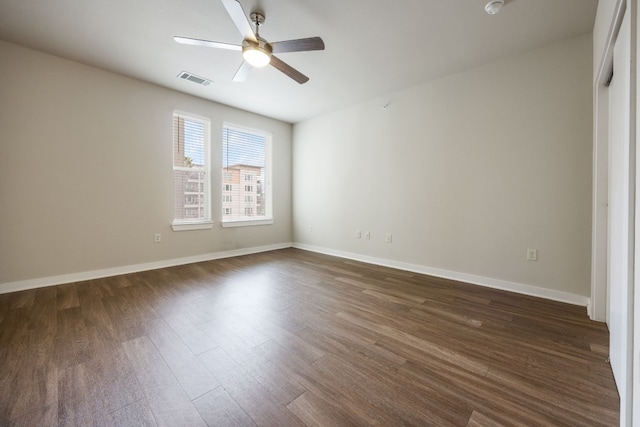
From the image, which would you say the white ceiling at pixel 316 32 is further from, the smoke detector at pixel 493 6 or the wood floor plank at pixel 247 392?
the wood floor plank at pixel 247 392

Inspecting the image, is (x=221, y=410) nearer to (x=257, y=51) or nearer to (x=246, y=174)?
(x=257, y=51)

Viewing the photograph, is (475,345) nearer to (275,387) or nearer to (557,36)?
(275,387)

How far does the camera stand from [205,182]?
4.34m

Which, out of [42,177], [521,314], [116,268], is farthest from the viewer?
[116,268]

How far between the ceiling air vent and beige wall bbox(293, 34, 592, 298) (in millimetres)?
2262

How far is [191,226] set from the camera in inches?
163

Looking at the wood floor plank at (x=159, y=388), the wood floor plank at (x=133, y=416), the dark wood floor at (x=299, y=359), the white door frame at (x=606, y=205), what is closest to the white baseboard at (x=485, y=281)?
the dark wood floor at (x=299, y=359)

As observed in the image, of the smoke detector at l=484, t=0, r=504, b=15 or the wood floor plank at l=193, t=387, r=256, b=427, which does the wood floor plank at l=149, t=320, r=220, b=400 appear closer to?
the wood floor plank at l=193, t=387, r=256, b=427

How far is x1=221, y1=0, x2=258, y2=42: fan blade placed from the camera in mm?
1819

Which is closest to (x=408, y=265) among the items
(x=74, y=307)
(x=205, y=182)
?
(x=205, y=182)

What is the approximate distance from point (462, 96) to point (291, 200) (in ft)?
12.2

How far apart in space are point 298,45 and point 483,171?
2.57 m

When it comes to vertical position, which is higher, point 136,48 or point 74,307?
point 136,48

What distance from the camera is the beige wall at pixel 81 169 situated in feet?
9.23
